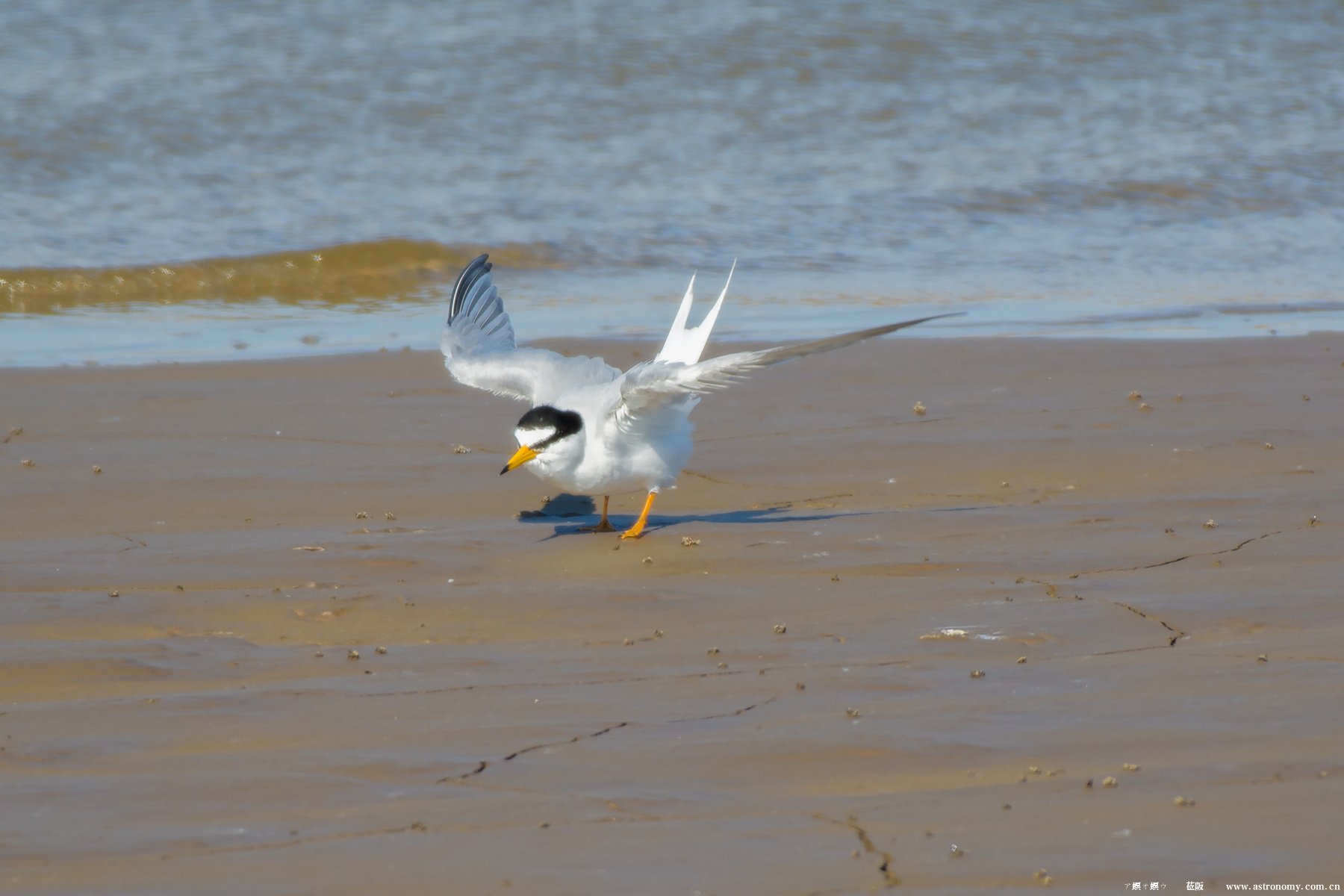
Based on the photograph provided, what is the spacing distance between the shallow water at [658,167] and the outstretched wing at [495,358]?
2651mm

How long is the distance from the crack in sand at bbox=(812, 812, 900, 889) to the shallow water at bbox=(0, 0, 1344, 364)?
7157 millimetres

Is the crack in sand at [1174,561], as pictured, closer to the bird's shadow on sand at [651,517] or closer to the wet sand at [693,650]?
the wet sand at [693,650]

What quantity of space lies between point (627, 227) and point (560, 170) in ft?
7.06

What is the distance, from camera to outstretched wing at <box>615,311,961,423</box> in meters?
5.59

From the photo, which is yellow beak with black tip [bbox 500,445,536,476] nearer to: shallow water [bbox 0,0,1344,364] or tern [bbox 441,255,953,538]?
tern [bbox 441,255,953,538]

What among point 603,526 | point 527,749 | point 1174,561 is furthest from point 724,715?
point 603,526

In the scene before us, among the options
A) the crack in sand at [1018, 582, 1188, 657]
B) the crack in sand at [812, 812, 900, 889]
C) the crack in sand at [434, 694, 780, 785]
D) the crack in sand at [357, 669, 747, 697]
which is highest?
the crack in sand at [812, 812, 900, 889]

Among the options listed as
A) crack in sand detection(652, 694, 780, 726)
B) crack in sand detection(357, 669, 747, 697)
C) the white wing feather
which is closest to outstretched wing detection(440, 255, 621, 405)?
the white wing feather

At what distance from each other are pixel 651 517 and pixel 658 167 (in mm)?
9732

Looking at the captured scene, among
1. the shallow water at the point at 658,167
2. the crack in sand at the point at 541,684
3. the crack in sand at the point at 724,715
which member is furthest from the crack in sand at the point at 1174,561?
the shallow water at the point at 658,167

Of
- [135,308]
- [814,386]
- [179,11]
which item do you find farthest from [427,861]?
[179,11]

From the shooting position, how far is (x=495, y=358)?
23.5 feet

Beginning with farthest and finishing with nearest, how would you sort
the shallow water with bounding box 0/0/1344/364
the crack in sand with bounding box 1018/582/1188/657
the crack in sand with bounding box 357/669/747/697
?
1. the shallow water with bounding box 0/0/1344/364
2. the crack in sand with bounding box 1018/582/1188/657
3. the crack in sand with bounding box 357/669/747/697

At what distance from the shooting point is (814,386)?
8.75 meters
